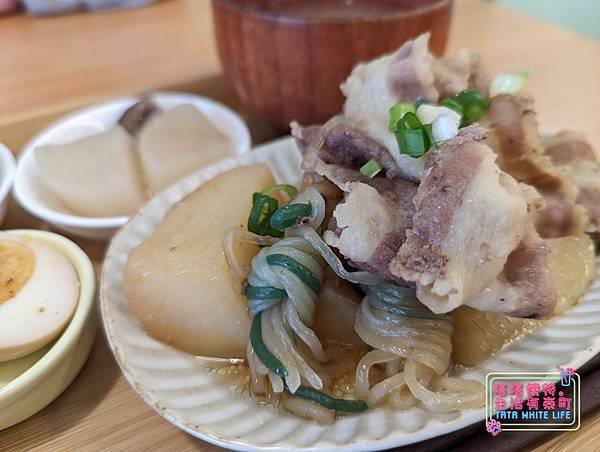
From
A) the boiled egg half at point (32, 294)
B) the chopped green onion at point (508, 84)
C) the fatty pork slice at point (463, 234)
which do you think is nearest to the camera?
the fatty pork slice at point (463, 234)

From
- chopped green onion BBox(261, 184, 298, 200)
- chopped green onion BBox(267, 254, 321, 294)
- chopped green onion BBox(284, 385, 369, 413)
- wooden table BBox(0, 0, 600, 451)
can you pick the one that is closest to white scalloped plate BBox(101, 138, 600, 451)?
chopped green onion BBox(284, 385, 369, 413)

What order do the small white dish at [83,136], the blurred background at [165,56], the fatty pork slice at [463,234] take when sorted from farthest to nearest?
1. the blurred background at [165,56]
2. the small white dish at [83,136]
3. the fatty pork slice at [463,234]

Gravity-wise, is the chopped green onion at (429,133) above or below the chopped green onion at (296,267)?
above

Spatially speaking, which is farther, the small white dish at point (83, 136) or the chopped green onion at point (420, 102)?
the small white dish at point (83, 136)

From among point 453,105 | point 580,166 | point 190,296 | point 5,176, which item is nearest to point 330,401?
point 190,296

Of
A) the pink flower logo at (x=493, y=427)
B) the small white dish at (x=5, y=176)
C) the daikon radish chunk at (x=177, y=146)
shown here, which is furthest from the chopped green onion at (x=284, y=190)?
the small white dish at (x=5, y=176)

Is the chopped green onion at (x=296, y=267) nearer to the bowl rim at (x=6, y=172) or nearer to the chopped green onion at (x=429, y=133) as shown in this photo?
the chopped green onion at (x=429, y=133)

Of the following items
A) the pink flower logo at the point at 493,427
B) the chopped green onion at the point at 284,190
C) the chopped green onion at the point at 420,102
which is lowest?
the pink flower logo at the point at 493,427
